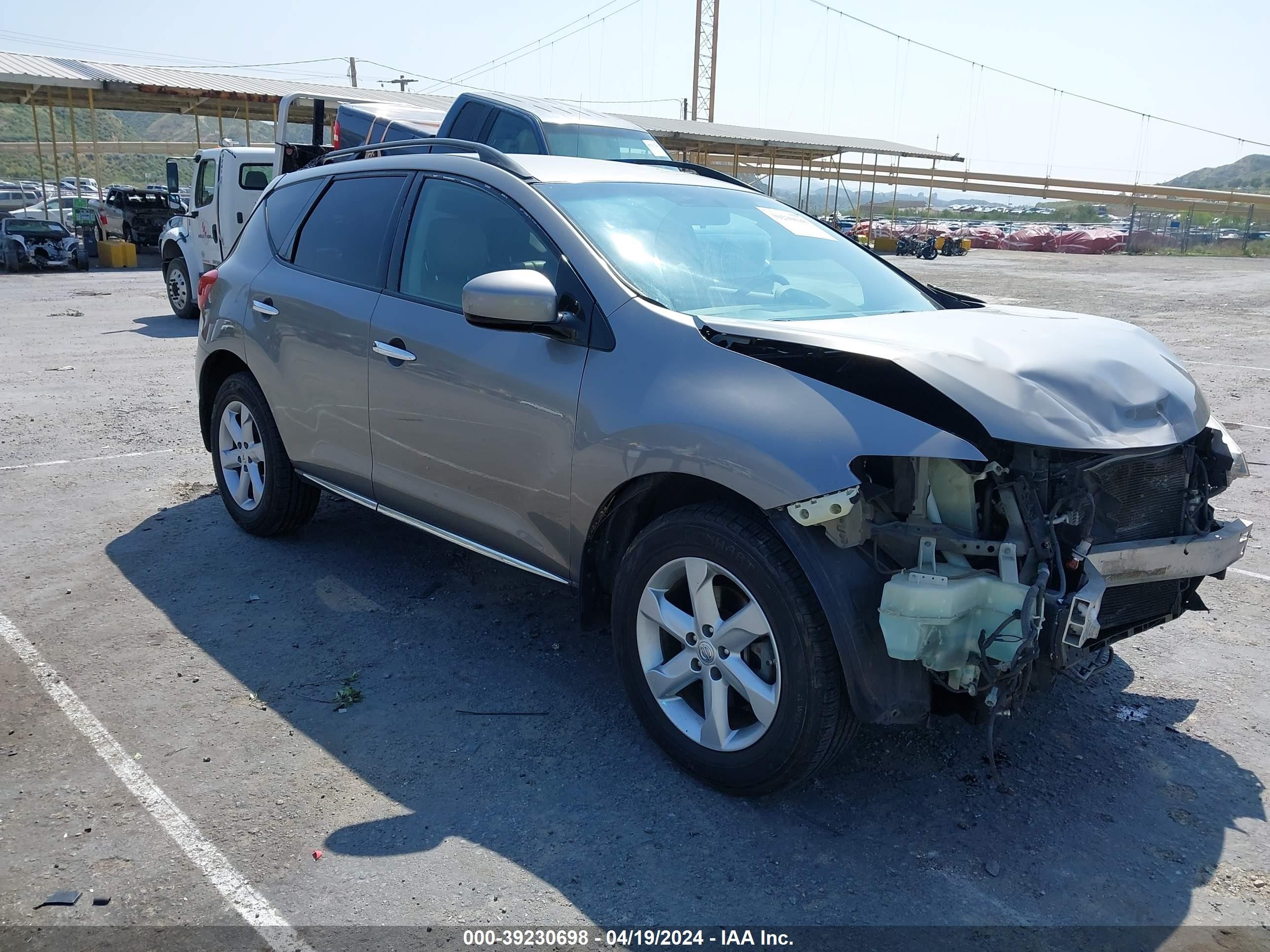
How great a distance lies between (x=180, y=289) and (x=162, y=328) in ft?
3.60

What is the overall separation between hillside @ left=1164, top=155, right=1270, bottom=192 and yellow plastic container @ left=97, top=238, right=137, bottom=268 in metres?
152

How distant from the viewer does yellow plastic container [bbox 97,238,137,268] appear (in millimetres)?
24422

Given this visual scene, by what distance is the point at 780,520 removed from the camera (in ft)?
9.44

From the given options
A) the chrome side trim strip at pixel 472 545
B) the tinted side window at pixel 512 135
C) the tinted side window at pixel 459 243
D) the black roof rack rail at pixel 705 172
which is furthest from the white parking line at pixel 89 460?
the tinted side window at pixel 512 135

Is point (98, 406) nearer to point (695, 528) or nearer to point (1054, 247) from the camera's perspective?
point (695, 528)

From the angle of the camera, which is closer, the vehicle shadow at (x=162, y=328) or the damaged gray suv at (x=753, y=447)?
the damaged gray suv at (x=753, y=447)

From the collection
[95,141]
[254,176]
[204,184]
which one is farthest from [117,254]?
[254,176]

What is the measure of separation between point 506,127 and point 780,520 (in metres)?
8.73

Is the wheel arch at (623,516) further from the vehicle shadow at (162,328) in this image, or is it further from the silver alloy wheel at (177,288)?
the silver alloy wheel at (177,288)

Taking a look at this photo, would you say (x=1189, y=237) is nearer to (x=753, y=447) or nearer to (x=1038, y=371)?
(x=1038, y=371)

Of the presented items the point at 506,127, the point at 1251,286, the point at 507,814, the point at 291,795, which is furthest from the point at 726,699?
the point at 1251,286

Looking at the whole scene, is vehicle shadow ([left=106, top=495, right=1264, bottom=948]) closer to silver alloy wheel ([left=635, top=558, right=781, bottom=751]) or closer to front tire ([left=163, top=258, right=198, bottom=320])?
silver alloy wheel ([left=635, top=558, right=781, bottom=751])

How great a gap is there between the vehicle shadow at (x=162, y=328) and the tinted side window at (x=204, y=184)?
5.49 feet

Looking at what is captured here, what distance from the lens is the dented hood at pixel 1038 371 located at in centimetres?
274
